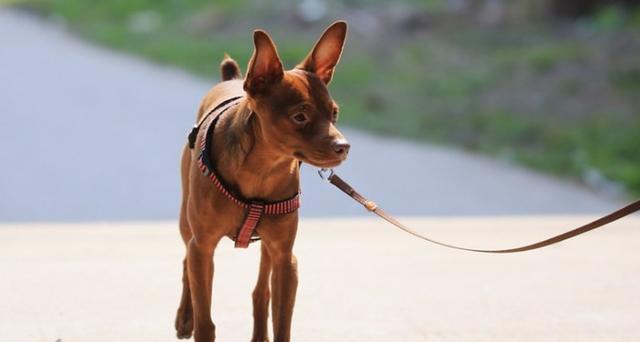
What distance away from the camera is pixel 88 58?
720 inches

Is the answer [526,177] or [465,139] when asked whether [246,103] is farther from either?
[465,139]

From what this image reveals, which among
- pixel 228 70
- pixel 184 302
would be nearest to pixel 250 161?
pixel 184 302

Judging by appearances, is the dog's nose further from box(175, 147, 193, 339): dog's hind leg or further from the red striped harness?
box(175, 147, 193, 339): dog's hind leg

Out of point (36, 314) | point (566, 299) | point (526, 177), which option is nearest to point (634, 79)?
point (526, 177)

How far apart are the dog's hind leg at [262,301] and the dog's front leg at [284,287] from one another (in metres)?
0.35

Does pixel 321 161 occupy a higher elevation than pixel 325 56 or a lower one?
lower

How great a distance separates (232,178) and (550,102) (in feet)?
38.9

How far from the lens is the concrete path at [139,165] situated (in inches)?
443

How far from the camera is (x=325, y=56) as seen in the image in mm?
4633

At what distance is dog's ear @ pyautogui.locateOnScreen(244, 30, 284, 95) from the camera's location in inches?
173

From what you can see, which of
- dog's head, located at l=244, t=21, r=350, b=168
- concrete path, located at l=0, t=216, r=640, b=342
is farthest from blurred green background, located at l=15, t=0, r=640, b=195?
dog's head, located at l=244, t=21, r=350, b=168

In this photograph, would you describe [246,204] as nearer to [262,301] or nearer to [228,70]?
[262,301]

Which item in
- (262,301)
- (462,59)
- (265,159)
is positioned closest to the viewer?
(265,159)

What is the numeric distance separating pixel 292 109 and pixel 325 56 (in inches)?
14.7
